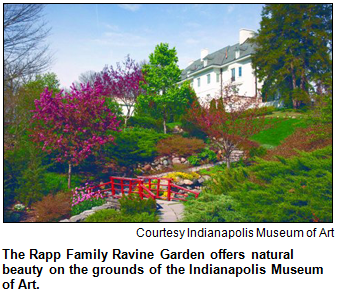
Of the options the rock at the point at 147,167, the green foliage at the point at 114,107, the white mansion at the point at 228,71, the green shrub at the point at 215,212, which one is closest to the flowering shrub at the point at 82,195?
the rock at the point at 147,167

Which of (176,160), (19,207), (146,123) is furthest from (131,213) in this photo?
(146,123)

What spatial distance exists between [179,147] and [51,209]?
8.48 metres

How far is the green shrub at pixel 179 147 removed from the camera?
53.1ft

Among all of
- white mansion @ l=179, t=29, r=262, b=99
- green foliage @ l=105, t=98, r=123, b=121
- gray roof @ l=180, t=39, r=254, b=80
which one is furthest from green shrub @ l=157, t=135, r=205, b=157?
gray roof @ l=180, t=39, r=254, b=80

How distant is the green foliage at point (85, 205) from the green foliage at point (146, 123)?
12.0 m

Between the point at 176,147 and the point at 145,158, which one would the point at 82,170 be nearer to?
the point at 145,158

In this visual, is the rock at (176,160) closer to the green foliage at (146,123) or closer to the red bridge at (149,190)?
the red bridge at (149,190)

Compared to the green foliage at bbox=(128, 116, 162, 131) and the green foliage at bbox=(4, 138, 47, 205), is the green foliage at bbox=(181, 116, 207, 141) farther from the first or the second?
the green foliage at bbox=(4, 138, 47, 205)

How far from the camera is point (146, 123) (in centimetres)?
2253

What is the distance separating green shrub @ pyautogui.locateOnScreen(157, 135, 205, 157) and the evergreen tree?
11965 millimetres

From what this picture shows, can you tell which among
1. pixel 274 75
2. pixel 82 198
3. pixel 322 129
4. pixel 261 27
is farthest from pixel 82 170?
pixel 261 27

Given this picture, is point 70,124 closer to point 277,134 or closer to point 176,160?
point 176,160

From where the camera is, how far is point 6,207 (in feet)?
32.1

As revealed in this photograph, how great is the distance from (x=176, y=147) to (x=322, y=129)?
7.41m
